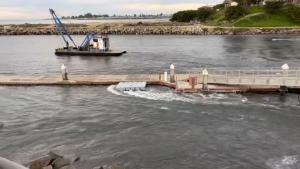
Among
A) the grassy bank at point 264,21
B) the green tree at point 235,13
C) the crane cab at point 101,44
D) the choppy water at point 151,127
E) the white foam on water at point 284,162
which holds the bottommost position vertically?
the white foam on water at point 284,162

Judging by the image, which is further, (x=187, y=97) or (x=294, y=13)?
(x=294, y=13)

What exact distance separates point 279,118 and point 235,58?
45.6 m

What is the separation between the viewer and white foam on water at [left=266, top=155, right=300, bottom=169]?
23266mm

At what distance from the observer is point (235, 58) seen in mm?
77125

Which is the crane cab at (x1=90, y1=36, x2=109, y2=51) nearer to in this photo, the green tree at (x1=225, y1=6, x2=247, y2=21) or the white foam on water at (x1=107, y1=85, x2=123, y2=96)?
the white foam on water at (x1=107, y1=85, x2=123, y2=96)

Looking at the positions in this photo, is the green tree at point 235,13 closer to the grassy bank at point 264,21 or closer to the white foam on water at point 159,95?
the grassy bank at point 264,21

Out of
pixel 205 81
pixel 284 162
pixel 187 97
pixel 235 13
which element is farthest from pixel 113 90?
pixel 235 13

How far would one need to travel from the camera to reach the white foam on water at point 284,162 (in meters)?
23.3

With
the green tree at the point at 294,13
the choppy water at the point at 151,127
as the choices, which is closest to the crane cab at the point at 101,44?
the choppy water at the point at 151,127

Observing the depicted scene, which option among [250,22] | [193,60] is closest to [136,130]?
[193,60]

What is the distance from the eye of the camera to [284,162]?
78.1 feet

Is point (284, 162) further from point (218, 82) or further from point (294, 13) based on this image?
point (294, 13)

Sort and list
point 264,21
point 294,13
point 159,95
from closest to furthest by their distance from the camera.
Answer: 1. point 159,95
2. point 264,21
3. point 294,13

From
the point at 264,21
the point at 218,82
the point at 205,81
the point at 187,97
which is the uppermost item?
the point at 264,21
